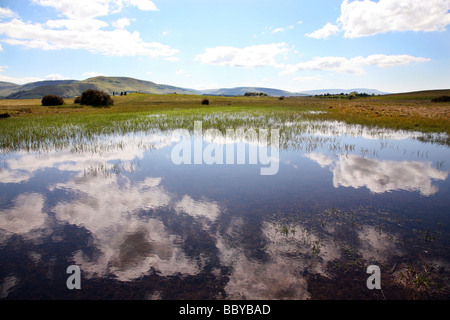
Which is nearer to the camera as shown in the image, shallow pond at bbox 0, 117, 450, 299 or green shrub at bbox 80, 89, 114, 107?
shallow pond at bbox 0, 117, 450, 299

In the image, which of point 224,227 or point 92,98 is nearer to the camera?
point 224,227

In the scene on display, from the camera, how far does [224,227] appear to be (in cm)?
547

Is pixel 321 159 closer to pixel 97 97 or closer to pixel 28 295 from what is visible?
pixel 28 295

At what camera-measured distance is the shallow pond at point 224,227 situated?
12.5 feet

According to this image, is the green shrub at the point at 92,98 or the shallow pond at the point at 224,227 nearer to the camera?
the shallow pond at the point at 224,227

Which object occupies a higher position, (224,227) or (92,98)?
(92,98)

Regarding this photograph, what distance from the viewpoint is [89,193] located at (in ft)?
24.4

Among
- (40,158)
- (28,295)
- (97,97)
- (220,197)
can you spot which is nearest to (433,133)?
(220,197)

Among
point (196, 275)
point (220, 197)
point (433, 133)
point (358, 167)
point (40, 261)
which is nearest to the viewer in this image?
point (196, 275)

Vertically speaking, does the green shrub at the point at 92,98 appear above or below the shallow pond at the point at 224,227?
above

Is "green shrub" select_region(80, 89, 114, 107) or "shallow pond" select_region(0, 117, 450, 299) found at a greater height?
"green shrub" select_region(80, 89, 114, 107)

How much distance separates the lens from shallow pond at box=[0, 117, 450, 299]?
3.80 metres

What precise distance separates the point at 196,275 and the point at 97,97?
51219 millimetres

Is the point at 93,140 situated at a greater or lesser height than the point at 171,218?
greater
